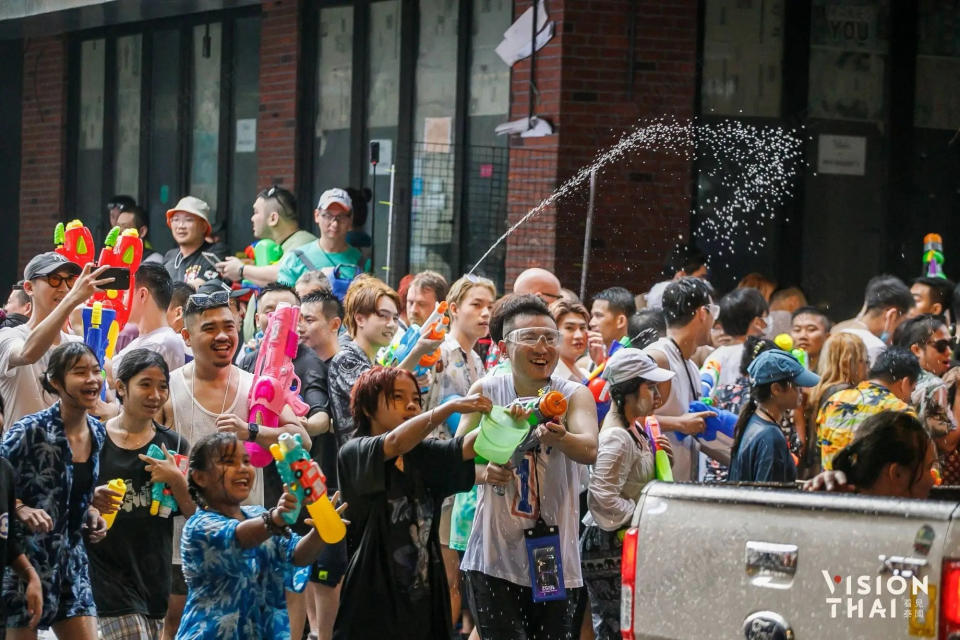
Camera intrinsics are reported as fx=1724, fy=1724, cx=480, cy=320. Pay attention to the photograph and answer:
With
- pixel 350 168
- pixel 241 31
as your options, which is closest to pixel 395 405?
pixel 350 168

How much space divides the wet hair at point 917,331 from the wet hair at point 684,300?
70.9 inches

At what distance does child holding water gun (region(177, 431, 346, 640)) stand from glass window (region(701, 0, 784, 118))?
323 inches

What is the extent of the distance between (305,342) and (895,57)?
674 centimetres

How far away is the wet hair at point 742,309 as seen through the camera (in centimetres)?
1027

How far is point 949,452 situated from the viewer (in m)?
9.07

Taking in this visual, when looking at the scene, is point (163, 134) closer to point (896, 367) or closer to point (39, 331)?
point (39, 331)

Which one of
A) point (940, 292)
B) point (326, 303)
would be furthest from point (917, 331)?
point (326, 303)

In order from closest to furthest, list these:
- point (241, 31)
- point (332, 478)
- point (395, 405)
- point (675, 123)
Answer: point (395, 405) → point (332, 478) → point (675, 123) → point (241, 31)

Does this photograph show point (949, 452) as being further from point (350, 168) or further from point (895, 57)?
point (350, 168)

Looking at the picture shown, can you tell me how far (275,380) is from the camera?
322 inches

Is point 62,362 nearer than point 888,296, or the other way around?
point 62,362

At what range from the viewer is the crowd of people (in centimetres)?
654

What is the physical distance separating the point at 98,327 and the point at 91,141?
12.0 metres

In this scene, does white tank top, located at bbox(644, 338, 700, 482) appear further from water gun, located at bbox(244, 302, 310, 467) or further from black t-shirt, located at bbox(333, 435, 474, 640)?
black t-shirt, located at bbox(333, 435, 474, 640)
